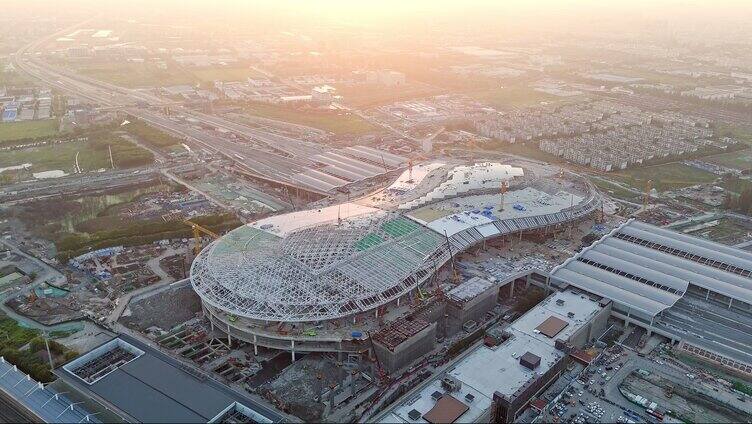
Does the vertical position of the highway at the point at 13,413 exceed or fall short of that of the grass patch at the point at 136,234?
it falls short

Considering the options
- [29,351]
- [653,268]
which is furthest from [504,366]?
[29,351]

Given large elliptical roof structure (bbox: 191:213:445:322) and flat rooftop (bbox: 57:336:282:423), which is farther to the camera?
large elliptical roof structure (bbox: 191:213:445:322)

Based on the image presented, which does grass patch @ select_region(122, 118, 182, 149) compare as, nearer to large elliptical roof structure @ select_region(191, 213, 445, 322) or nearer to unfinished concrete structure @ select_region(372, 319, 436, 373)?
large elliptical roof structure @ select_region(191, 213, 445, 322)

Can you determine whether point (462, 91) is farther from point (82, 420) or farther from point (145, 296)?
point (82, 420)

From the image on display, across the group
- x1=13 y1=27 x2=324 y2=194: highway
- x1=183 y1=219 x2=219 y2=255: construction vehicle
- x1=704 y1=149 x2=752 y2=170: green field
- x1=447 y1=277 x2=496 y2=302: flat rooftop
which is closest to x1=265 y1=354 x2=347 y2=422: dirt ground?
x1=447 y1=277 x2=496 y2=302: flat rooftop

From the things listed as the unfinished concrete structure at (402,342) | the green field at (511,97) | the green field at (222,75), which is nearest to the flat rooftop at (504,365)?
the unfinished concrete structure at (402,342)

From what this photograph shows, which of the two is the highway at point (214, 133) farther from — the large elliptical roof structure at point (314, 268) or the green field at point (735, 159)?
the green field at point (735, 159)
